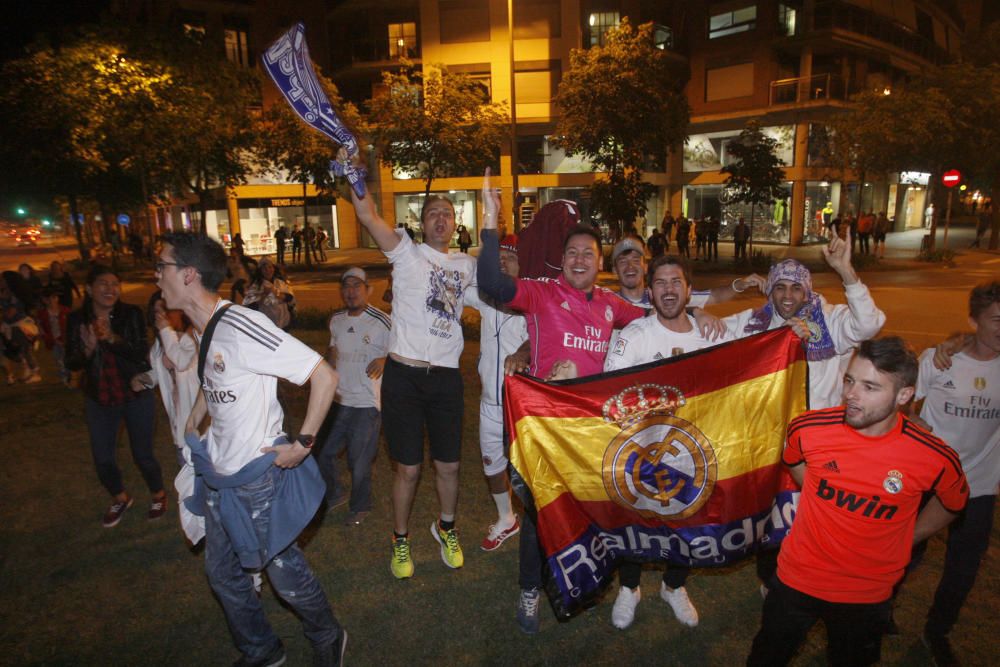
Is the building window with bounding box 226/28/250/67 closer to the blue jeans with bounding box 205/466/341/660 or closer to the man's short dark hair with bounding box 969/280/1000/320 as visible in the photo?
the blue jeans with bounding box 205/466/341/660

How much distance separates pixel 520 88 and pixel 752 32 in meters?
13.4

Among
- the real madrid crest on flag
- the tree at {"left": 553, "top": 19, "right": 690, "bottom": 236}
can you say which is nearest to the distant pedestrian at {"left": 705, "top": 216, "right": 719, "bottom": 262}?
the tree at {"left": 553, "top": 19, "right": 690, "bottom": 236}

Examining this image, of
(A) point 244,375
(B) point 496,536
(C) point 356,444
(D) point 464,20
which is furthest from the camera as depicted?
(D) point 464,20

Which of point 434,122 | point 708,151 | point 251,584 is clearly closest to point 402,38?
point 434,122

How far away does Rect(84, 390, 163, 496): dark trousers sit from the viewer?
514 centimetres

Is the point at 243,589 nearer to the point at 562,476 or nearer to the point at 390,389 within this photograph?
the point at 390,389

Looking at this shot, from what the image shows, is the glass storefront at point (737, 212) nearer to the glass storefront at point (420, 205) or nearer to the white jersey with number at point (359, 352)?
the glass storefront at point (420, 205)

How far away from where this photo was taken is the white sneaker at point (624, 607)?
3865 mm

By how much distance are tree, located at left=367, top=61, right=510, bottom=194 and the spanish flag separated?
76.7ft

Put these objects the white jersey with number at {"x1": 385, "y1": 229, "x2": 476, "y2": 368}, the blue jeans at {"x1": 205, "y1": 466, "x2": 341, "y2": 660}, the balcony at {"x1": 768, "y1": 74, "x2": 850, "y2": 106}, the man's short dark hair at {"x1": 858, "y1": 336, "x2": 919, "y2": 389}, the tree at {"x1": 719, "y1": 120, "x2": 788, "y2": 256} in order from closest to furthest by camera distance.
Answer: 1. the man's short dark hair at {"x1": 858, "y1": 336, "x2": 919, "y2": 389}
2. the blue jeans at {"x1": 205, "y1": 466, "x2": 341, "y2": 660}
3. the white jersey with number at {"x1": 385, "y1": 229, "x2": 476, "y2": 368}
4. the tree at {"x1": 719, "y1": 120, "x2": 788, "y2": 256}
5. the balcony at {"x1": 768, "y1": 74, "x2": 850, "y2": 106}

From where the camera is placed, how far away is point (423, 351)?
418 cm

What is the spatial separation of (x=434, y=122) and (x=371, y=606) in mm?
24665

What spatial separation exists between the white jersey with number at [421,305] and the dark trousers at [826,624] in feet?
7.86

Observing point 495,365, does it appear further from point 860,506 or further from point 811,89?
point 811,89
